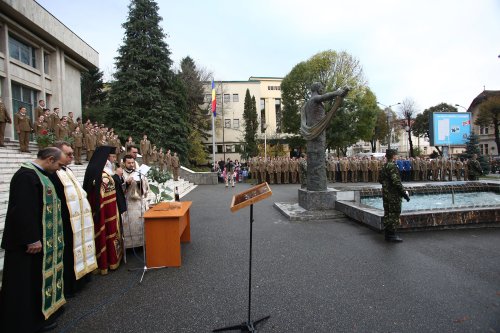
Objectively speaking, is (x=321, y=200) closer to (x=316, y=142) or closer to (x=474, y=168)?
(x=316, y=142)

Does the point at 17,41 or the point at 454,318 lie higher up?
the point at 17,41

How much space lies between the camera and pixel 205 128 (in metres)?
40.4

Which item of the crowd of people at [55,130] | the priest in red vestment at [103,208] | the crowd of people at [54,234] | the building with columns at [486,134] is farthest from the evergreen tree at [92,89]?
the building with columns at [486,134]

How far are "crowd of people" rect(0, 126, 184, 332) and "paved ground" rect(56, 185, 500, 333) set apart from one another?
336 mm

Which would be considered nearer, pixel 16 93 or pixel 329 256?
pixel 329 256

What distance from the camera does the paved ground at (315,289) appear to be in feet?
10.1

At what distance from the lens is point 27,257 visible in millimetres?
2990

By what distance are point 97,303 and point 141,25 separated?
90.8ft

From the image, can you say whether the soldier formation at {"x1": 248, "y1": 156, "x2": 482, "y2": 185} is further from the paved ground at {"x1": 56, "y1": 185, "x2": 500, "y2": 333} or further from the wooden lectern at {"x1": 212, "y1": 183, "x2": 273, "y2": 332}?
the wooden lectern at {"x1": 212, "y1": 183, "x2": 273, "y2": 332}

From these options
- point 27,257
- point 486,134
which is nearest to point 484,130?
point 486,134

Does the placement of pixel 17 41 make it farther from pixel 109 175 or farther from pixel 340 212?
pixel 340 212

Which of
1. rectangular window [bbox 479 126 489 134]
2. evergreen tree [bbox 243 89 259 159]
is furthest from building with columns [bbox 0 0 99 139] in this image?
rectangular window [bbox 479 126 489 134]

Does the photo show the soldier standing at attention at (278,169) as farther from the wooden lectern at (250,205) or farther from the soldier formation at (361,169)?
the wooden lectern at (250,205)

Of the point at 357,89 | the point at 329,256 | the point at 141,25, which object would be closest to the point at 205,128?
the point at 141,25
